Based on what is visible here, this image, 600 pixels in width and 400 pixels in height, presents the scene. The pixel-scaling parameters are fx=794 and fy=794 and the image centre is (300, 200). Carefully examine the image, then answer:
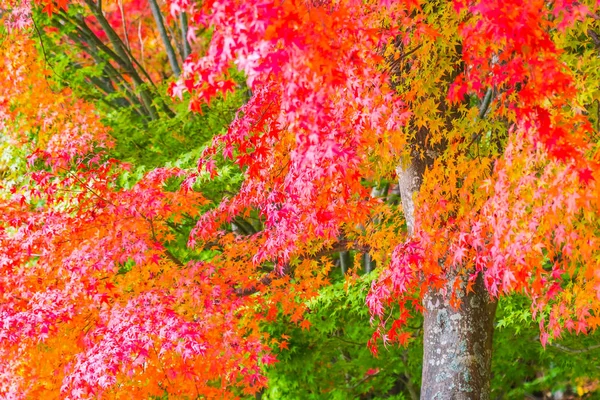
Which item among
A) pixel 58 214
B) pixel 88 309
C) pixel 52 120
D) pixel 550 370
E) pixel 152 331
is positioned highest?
pixel 52 120

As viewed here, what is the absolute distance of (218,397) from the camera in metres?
7.58

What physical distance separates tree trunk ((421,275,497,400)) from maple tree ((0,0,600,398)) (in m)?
0.02

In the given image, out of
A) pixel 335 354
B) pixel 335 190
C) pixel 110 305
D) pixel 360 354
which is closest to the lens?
pixel 335 190

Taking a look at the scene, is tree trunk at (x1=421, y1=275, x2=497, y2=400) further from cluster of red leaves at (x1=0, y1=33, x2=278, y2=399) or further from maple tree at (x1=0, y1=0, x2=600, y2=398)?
cluster of red leaves at (x1=0, y1=33, x2=278, y2=399)

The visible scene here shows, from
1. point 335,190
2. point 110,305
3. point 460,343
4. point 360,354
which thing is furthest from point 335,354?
point 335,190

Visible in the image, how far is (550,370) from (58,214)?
6639 mm

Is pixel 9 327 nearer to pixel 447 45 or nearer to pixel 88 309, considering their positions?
pixel 88 309

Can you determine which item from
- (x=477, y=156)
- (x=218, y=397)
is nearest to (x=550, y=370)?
(x=218, y=397)

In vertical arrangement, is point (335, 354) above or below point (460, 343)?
above

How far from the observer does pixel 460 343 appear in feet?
19.9

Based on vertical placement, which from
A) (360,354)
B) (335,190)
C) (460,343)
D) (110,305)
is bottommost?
(460,343)

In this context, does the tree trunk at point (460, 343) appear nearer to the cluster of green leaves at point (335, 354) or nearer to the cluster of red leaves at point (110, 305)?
the cluster of red leaves at point (110, 305)

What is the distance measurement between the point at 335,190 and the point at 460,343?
1.51 meters

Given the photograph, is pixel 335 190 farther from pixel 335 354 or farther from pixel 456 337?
pixel 335 354
